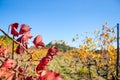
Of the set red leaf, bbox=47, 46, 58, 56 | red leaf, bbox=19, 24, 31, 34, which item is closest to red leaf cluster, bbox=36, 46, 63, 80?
red leaf, bbox=47, 46, 58, 56

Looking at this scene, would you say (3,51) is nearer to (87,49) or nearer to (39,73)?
(39,73)

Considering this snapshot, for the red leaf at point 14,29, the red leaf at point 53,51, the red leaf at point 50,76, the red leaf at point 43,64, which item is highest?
the red leaf at point 14,29

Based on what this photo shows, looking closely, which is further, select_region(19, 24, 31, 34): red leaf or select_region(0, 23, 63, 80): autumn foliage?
select_region(19, 24, 31, 34): red leaf

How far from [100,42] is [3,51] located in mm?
11797

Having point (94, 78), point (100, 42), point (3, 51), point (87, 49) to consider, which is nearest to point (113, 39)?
point (100, 42)

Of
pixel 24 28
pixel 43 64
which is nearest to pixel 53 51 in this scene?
pixel 43 64

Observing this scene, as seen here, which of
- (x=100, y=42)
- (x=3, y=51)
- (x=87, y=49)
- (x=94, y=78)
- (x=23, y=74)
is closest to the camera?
(x=23, y=74)

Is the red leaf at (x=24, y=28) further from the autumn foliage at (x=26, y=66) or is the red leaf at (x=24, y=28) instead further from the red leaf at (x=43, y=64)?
the red leaf at (x=43, y=64)

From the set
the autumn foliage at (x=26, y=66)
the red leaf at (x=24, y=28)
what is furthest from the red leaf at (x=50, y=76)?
the red leaf at (x=24, y=28)

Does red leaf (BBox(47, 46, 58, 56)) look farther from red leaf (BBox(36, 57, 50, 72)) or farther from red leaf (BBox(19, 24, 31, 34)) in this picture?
red leaf (BBox(19, 24, 31, 34))

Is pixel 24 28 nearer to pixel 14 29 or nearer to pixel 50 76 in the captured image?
pixel 14 29

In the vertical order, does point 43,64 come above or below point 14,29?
below

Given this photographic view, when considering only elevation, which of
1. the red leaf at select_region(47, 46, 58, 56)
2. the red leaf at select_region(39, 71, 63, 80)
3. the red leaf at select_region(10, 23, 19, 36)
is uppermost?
the red leaf at select_region(10, 23, 19, 36)

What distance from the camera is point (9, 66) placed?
3.22 ft
